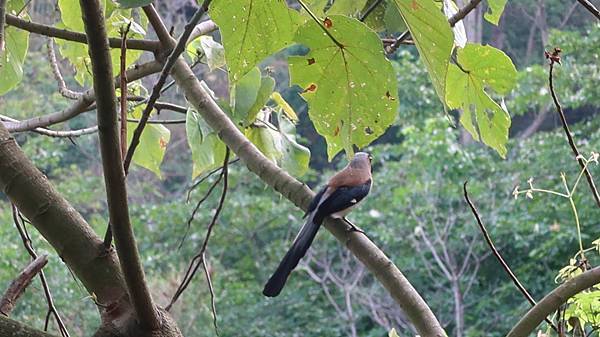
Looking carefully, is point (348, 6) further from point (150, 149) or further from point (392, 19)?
point (150, 149)

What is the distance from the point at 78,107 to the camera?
785mm

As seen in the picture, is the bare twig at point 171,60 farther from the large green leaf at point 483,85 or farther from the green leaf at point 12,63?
the green leaf at point 12,63

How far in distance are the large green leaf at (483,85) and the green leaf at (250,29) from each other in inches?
6.9

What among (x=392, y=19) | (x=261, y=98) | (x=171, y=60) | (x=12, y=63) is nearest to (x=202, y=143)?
(x=261, y=98)

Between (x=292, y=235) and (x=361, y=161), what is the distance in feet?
11.2

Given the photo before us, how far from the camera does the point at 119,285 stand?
0.48 meters

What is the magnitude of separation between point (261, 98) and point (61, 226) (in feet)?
1.21

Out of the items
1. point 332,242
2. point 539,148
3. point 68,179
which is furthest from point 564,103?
point 68,179

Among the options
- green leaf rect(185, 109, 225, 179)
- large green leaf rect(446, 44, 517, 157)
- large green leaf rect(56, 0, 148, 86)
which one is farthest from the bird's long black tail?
large green leaf rect(446, 44, 517, 157)

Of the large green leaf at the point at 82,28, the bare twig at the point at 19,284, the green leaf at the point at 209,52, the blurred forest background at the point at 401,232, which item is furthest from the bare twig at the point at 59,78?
the blurred forest background at the point at 401,232

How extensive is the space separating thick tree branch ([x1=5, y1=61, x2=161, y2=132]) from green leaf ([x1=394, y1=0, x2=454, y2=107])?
15.1 inches

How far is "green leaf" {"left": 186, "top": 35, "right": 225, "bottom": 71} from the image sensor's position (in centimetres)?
85

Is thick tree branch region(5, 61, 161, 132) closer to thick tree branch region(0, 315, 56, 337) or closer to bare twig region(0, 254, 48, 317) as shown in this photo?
bare twig region(0, 254, 48, 317)

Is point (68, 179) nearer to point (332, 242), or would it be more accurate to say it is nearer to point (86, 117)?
point (86, 117)
